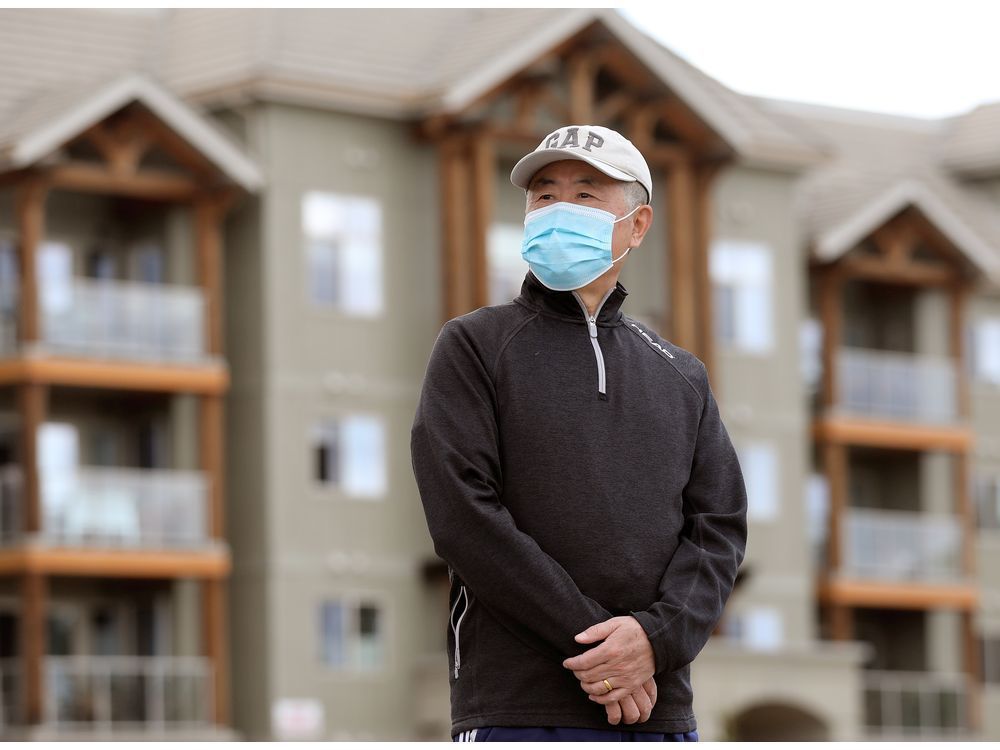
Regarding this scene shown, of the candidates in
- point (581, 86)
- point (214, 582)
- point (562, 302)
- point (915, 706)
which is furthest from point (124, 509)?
point (562, 302)

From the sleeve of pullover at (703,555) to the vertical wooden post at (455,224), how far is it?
2576cm

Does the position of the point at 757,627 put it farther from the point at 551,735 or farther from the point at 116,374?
the point at 551,735

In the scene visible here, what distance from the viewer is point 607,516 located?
185 inches

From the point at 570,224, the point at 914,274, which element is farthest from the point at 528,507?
the point at 914,274

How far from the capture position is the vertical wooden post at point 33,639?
28.3m

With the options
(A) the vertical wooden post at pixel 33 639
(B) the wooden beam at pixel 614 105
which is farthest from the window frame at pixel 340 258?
(A) the vertical wooden post at pixel 33 639

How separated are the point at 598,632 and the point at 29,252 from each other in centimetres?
2539

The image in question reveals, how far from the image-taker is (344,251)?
31.5m

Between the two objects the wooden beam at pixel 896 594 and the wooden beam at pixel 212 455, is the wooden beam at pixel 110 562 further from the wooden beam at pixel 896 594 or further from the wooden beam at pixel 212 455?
the wooden beam at pixel 896 594

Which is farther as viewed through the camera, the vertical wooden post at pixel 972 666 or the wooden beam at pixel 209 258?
the vertical wooden post at pixel 972 666

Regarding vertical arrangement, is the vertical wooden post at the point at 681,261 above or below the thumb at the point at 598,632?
above

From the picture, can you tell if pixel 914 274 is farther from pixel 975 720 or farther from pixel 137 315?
pixel 137 315

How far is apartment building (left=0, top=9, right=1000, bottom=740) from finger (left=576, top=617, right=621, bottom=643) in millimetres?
22874

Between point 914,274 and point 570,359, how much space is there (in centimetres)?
3272
